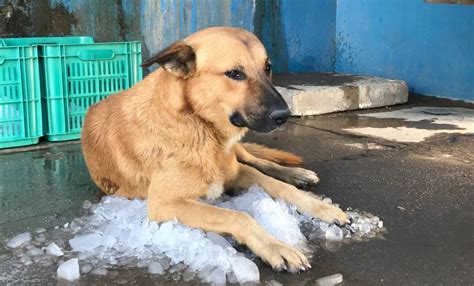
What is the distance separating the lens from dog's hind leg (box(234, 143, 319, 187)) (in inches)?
136

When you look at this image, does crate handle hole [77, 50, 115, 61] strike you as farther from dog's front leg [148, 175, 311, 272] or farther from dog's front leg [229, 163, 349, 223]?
dog's front leg [148, 175, 311, 272]

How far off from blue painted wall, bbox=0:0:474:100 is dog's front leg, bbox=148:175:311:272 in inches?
132

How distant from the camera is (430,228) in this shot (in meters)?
2.78

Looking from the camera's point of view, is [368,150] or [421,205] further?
[368,150]

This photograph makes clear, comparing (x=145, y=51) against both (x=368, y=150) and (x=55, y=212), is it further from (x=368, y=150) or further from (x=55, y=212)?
(x=55, y=212)

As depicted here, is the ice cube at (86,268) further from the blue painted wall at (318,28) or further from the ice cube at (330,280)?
the blue painted wall at (318,28)

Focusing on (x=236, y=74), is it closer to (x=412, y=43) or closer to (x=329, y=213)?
(x=329, y=213)

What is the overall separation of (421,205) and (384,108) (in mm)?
3103

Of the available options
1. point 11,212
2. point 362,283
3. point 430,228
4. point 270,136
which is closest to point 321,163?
point 270,136

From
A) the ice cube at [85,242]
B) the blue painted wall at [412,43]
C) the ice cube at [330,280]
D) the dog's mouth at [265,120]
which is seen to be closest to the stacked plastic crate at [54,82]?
the ice cube at [85,242]

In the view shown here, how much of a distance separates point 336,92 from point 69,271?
403 centimetres

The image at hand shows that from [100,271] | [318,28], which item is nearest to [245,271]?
[100,271]

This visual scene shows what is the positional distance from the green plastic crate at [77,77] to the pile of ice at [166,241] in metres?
1.64

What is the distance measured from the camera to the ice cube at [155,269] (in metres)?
2.33
